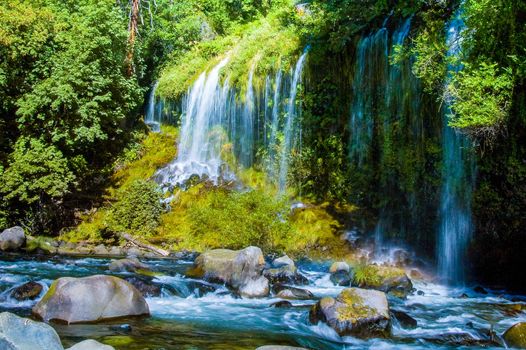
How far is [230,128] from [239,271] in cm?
1050

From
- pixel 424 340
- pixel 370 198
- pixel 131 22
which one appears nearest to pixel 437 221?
pixel 370 198

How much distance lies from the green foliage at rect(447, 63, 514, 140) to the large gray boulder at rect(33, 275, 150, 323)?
24.3 feet

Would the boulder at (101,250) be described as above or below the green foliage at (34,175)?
below

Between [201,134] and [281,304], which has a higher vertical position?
[201,134]

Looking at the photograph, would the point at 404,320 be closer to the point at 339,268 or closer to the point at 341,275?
the point at 341,275

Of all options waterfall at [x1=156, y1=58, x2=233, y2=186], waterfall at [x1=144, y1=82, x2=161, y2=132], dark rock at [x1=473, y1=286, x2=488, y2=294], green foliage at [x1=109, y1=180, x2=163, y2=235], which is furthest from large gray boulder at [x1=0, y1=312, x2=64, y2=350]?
waterfall at [x1=144, y1=82, x2=161, y2=132]

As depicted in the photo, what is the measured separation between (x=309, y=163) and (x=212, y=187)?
12.5 feet

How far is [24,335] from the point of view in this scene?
425 centimetres

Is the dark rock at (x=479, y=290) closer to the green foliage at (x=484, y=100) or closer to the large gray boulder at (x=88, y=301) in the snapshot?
the green foliage at (x=484, y=100)

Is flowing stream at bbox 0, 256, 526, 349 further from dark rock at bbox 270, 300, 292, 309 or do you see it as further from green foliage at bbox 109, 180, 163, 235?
green foliage at bbox 109, 180, 163, 235

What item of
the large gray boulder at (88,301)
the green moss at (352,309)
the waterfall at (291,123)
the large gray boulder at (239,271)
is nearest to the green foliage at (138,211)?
the waterfall at (291,123)

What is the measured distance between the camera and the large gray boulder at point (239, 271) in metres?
9.80

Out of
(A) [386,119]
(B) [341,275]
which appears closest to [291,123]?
(A) [386,119]

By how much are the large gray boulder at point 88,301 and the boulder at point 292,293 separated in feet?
10.1
